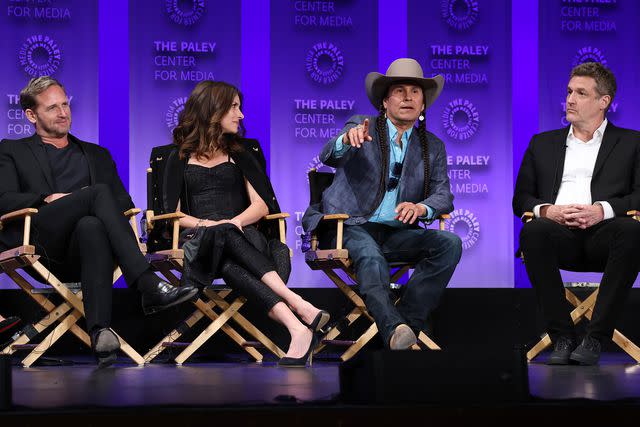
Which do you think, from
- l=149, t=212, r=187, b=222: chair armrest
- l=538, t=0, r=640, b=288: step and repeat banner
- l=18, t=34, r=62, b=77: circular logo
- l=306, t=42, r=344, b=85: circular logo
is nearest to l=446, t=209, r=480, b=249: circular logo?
l=538, t=0, r=640, b=288: step and repeat banner

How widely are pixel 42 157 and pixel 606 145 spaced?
8.96ft

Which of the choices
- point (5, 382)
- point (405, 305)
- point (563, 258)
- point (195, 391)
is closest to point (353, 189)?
point (405, 305)

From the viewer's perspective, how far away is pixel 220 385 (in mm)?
2832

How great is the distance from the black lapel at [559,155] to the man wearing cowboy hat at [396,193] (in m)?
0.51

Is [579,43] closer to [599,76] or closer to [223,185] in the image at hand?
[599,76]

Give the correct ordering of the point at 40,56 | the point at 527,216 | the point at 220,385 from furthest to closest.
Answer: the point at 40,56 → the point at 527,216 → the point at 220,385

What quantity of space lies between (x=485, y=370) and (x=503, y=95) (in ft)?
15.6

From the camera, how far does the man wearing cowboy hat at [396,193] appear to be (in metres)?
4.45

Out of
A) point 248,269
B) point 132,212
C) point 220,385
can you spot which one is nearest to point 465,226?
point 248,269

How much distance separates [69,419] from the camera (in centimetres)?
197

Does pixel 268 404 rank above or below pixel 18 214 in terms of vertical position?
below

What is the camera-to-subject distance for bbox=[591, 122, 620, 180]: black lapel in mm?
4598

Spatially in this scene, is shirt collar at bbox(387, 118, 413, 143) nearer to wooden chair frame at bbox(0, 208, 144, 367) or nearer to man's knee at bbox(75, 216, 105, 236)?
wooden chair frame at bbox(0, 208, 144, 367)

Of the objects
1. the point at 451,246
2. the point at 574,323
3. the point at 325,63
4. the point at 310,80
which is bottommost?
the point at 574,323
